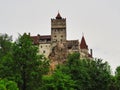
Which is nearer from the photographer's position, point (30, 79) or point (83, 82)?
point (30, 79)

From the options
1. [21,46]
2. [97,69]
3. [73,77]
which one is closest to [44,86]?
[21,46]

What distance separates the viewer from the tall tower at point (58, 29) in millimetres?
143375

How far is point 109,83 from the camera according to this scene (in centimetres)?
7919

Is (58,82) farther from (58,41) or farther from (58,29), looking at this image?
(58,29)

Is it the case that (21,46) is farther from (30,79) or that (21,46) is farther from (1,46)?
(1,46)

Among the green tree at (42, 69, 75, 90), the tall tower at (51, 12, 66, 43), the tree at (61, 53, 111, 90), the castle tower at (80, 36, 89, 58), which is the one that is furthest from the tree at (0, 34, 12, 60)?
the green tree at (42, 69, 75, 90)

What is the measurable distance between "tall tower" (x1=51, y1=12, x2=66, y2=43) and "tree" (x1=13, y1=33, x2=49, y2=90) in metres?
77.3

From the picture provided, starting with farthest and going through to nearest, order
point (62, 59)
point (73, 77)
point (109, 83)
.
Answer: point (62, 59)
point (109, 83)
point (73, 77)

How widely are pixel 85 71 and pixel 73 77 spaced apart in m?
2.14

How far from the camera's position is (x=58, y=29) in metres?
147

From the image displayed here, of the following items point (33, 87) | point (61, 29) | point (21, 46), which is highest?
point (61, 29)

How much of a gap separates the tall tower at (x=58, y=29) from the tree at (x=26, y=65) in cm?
7728

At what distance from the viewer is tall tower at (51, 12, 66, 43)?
470ft

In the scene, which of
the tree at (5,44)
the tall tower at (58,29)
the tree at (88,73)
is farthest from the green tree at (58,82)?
the tall tower at (58,29)
